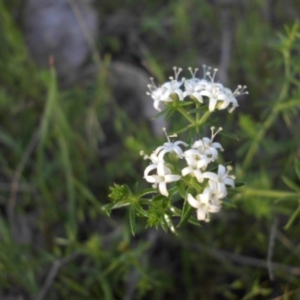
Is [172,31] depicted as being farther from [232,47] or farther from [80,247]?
[80,247]

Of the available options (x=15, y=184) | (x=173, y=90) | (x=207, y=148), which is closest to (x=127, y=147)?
(x=15, y=184)

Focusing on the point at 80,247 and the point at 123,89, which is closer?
the point at 80,247

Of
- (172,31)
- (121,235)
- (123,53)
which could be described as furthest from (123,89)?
(121,235)

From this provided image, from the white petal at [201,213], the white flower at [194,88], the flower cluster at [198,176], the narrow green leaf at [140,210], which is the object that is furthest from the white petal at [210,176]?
the white flower at [194,88]

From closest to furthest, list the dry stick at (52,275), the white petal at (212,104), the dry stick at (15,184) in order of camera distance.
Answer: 1. the white petal at (212,104)
2. the dry stick at (52,275)
3. the dry stick at (15,184)

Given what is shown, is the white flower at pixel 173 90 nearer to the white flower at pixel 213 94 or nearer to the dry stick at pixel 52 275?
the white flower at pixel 213 94

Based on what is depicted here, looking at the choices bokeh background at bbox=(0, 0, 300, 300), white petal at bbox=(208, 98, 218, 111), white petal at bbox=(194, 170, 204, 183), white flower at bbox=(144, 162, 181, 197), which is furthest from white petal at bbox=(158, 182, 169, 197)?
bokeh background at bbox=(0, 0, 300, 300)

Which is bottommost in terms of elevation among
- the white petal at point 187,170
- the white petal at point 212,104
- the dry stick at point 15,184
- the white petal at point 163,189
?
the white petal at point 163,189
